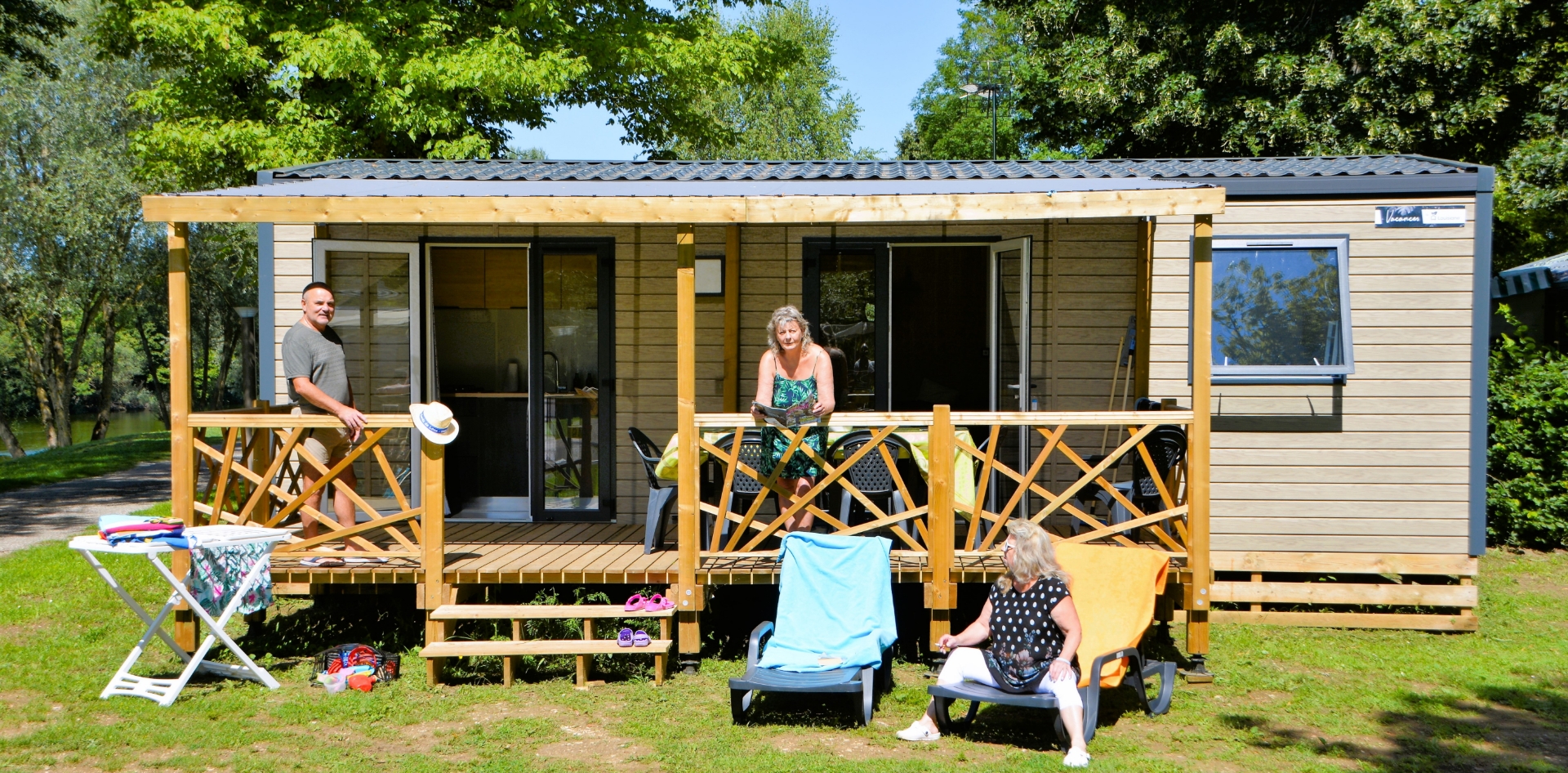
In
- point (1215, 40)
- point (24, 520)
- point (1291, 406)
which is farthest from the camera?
point (1215, 40)

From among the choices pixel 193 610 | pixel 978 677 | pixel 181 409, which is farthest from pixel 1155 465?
pixel 181 409

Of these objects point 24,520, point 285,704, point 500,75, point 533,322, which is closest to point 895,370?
point 533,322

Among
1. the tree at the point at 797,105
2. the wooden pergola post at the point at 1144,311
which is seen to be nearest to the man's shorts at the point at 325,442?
the wooden pergola post at the point at 1144,311

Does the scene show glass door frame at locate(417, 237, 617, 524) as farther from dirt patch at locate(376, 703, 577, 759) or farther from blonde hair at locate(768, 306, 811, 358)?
dirt patch at locate(376, 703, 577, 759)

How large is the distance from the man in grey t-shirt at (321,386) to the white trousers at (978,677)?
2903 millimetres

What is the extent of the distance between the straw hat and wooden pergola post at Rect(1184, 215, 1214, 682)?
11.1 ft

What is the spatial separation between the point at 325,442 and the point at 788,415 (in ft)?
7.66

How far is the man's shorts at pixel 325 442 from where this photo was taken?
5.64 meters

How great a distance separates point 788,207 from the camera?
16.9 ft

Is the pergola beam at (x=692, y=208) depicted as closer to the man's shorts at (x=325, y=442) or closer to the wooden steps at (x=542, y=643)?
the man's shorts at (x=325, y=442)

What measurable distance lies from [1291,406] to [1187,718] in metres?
2.61

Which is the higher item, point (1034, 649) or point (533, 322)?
point (533, 322)

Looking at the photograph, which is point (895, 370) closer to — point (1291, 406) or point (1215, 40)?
point (1291, 406)

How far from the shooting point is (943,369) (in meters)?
7.77
